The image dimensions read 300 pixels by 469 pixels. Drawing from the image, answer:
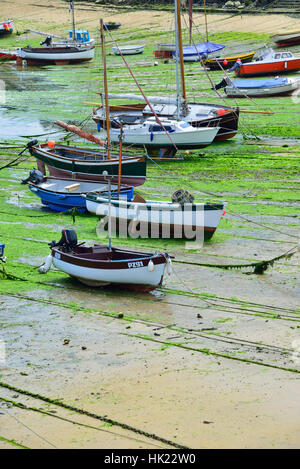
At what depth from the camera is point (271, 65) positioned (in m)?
43.9

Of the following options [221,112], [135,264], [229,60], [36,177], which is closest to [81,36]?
[229,60]

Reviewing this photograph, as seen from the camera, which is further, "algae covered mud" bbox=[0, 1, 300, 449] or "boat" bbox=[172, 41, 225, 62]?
"boat" bbox=[172, 41, 225, 62]

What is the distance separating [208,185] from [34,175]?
6215 millimetres

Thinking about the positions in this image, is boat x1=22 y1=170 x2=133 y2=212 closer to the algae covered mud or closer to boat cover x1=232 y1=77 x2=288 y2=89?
the algae covered mud

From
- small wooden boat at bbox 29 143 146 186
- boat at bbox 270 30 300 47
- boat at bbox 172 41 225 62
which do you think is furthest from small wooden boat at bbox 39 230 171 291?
boat at bbox 270 30 300 47

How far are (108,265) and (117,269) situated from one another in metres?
0.24

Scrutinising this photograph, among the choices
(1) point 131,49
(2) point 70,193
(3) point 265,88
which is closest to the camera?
(2) point 70,193

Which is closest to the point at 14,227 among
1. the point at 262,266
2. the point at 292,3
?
the point at 262,266

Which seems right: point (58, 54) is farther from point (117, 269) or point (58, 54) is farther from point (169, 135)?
point (117, 269)

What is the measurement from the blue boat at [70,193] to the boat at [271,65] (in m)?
20.1

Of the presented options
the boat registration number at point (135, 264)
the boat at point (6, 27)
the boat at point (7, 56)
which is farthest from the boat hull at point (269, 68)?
the boat registration number at point (135, 264)

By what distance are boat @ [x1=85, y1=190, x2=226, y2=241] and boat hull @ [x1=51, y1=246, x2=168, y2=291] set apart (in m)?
3.50

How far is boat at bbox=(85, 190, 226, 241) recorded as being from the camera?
2259 cm

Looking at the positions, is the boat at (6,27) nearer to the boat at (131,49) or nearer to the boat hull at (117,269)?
the boat at (131,49)
